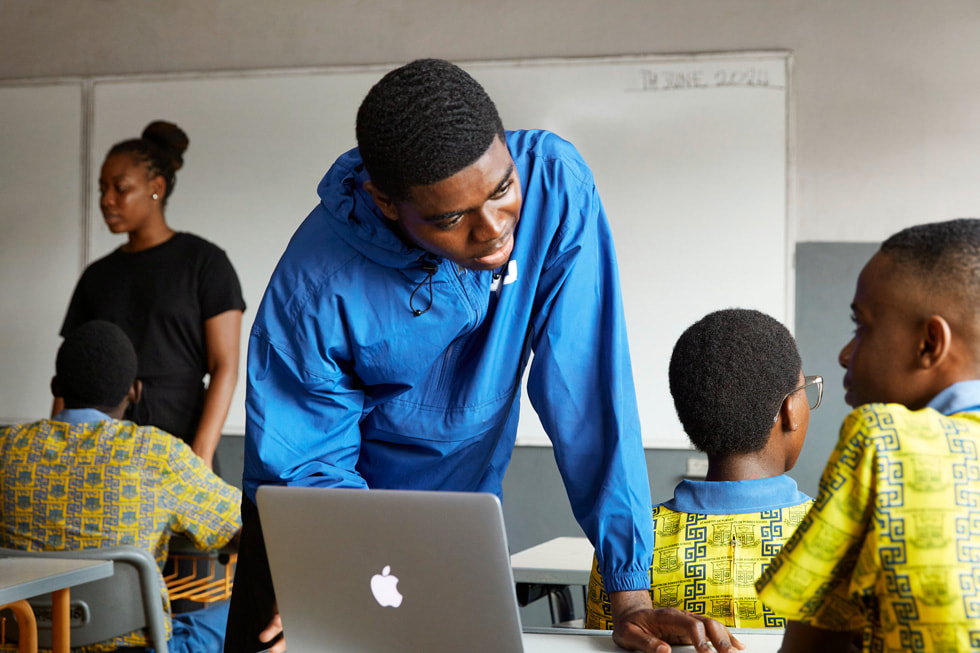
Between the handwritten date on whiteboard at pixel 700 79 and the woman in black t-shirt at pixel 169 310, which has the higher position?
the handwritten date on whiteboard at pixel 700 79

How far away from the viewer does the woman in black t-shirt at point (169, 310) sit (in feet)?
9.47

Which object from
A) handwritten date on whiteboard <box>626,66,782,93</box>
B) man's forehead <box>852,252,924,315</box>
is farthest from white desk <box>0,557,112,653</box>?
handwritten date on whiteboard <box>626,66,782,93</box>

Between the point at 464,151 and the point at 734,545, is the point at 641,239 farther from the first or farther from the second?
the point at 464,151

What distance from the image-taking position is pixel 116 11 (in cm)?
390

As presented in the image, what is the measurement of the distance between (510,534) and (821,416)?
1.22 m

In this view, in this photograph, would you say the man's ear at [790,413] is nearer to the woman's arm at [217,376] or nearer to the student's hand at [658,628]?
the student's hand at [658,628]

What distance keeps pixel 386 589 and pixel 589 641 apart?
34cm

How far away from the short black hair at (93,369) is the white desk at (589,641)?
1.45 meters

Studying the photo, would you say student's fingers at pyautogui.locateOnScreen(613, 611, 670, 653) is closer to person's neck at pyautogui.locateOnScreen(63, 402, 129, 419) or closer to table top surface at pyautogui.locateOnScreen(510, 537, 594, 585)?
table top surface at pyautogui.locateOnScreen(510, 537, 594, 585)

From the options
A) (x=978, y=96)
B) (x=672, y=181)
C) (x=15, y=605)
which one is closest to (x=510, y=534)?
(x=672, y=181)

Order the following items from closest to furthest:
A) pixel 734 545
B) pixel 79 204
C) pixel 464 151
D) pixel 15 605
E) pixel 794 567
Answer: pixel 794 567
pixel 464 151
pixel 734 545
pixel 15 605
pixel 79 204

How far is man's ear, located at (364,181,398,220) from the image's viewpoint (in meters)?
1.12

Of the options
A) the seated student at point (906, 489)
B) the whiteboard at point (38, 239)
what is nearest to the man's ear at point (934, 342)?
the seated student at point (906, 489)

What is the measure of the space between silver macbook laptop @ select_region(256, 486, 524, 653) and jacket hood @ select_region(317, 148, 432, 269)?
391mm
